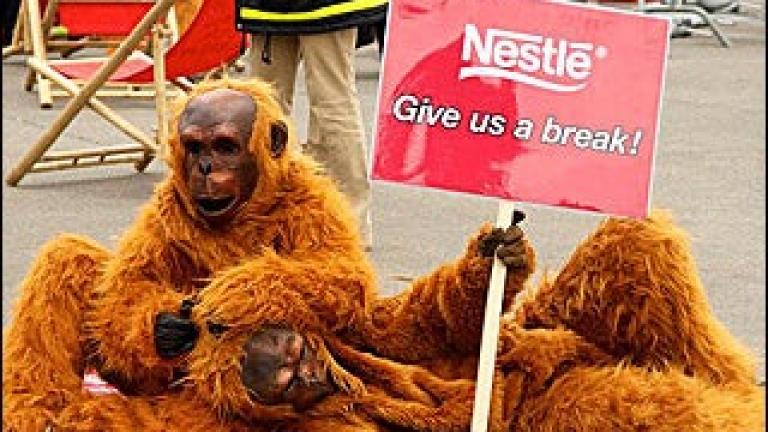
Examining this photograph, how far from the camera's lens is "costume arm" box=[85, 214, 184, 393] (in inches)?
146

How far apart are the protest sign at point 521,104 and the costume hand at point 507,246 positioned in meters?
0.05

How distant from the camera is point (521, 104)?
3.57 meters

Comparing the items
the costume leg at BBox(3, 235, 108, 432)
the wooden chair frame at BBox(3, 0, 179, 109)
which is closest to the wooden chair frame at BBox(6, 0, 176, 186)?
the wooden chair frame at BBox(3, 0, 179, 109)

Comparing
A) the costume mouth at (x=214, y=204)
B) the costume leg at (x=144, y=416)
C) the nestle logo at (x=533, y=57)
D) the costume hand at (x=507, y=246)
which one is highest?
the nestle logo at (x=533, y=57)

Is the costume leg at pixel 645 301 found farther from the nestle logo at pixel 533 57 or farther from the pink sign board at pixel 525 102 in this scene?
the nestle logo at pixel 533 57

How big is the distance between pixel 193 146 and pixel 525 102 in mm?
660

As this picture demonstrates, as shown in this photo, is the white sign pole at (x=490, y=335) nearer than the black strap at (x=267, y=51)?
Yes

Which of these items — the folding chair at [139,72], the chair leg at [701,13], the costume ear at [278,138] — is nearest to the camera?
the costume ear at [278,138]

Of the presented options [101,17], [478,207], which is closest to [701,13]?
[101,17]

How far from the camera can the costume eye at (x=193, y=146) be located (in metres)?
3.70

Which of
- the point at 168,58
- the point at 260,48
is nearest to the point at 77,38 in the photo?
the point at 168,58

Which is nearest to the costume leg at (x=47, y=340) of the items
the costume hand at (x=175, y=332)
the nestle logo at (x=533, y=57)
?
the costume hand at (x=175, y=332)

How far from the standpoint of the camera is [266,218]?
147 inches

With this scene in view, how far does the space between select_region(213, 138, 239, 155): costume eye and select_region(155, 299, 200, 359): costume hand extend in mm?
302
